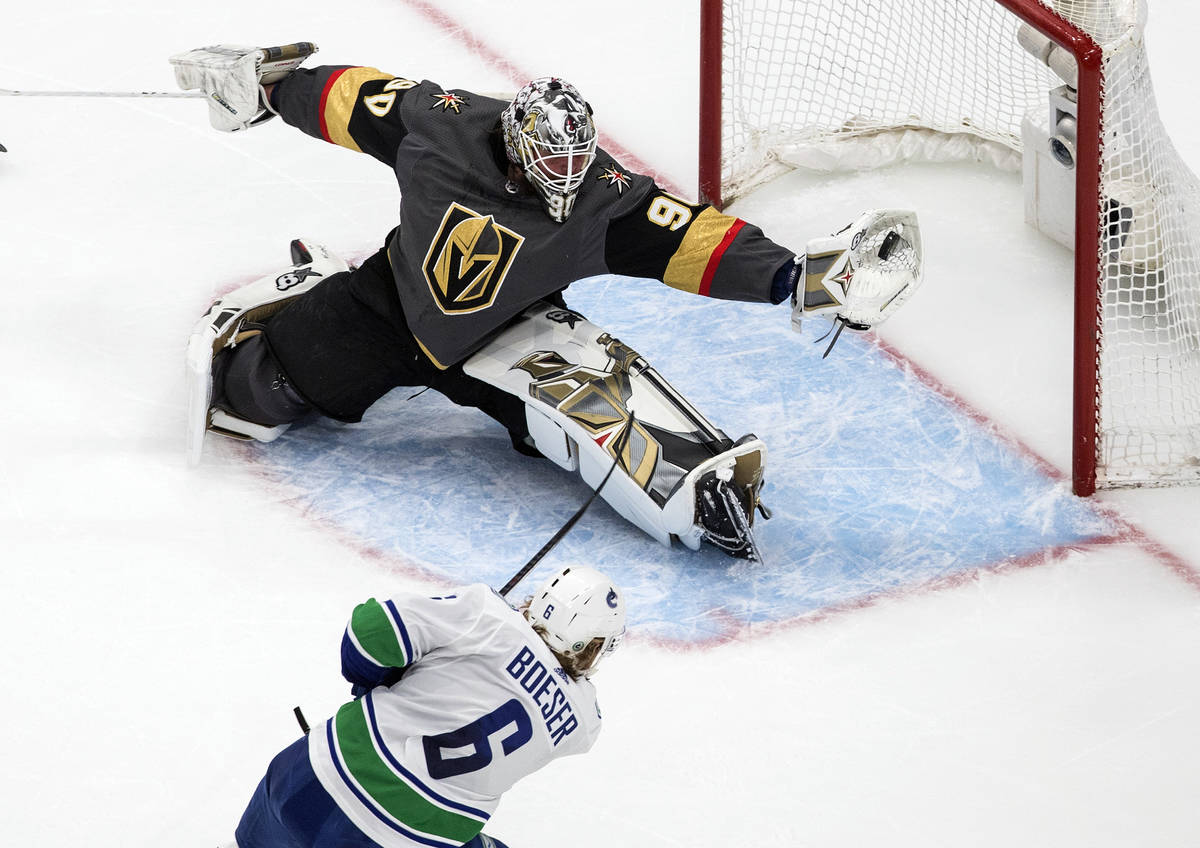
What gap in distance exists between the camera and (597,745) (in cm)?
366

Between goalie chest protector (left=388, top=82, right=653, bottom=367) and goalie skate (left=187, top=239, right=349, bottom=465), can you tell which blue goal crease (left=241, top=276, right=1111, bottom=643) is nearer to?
goalie skate (left=187, top=239, right=349, bottom=465)

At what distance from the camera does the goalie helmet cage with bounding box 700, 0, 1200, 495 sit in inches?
165

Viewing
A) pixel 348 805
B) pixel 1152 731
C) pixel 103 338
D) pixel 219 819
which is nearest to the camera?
pixel 348 805

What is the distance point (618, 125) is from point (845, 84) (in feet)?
2.67

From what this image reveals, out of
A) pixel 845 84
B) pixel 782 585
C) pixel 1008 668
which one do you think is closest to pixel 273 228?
pixel 845 84

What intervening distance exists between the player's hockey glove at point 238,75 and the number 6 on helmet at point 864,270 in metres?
1.39

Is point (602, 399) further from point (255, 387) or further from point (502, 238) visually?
point (255, 387)

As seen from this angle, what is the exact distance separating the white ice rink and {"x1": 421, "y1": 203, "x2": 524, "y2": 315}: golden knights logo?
49 centimetres

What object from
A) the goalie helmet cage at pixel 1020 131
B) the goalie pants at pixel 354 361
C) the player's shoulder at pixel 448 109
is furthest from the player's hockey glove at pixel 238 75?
the goalie helmet cage at pixel 1020 131

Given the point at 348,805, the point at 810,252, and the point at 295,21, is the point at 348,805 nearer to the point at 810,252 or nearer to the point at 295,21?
the point at 810,252

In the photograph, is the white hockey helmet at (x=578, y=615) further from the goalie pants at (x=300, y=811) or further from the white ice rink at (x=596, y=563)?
the white ice rink at (x=596, y=563)

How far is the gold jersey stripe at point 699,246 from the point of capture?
4.14m

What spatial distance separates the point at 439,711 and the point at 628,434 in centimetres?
135

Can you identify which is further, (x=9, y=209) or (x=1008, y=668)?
(x=9, y=209)
